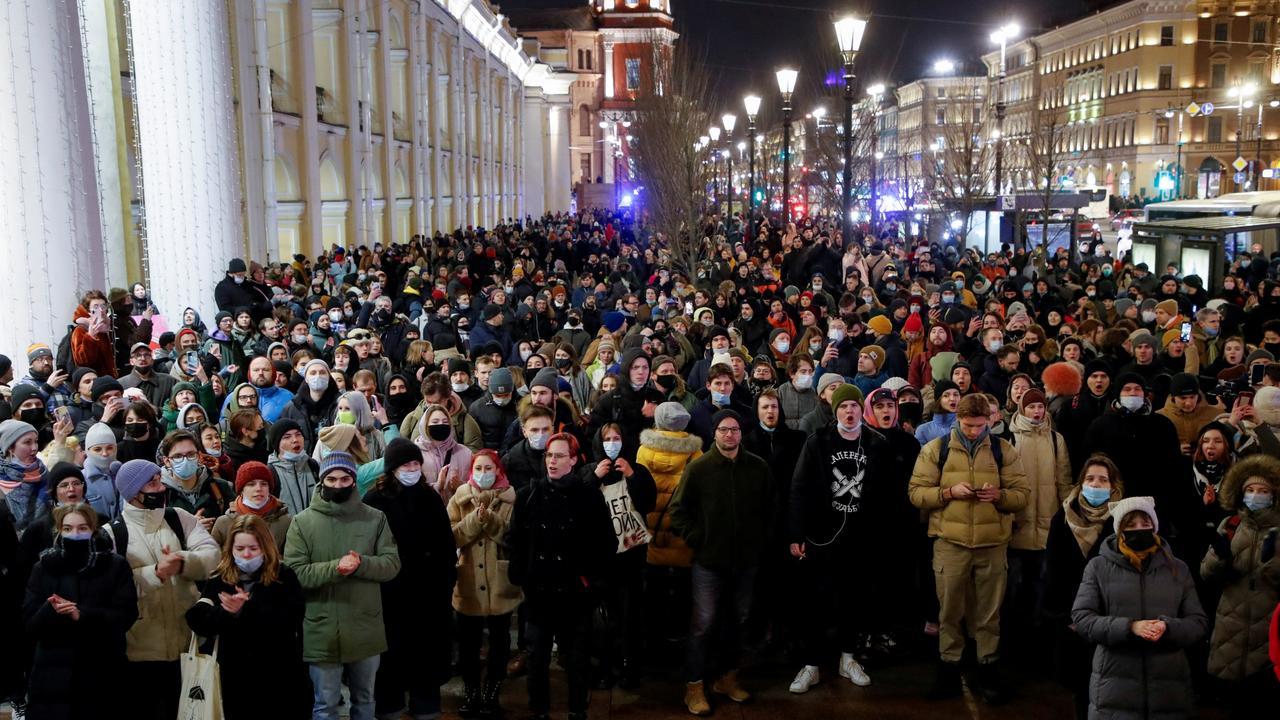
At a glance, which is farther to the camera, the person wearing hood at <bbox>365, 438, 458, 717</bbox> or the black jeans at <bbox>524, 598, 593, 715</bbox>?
the black jeans at <bbox>524, 598, 593, 715</bbox>

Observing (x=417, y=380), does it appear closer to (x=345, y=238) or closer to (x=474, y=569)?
(x=474, y=569)

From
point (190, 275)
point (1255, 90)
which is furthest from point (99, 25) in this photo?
point (1255, 90)

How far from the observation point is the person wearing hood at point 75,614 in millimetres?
5781

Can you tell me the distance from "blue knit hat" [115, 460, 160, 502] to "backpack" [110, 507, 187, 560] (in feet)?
0.54

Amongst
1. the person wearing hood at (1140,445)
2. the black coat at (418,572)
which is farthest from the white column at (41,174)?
the person wearing hood at (1140,445)

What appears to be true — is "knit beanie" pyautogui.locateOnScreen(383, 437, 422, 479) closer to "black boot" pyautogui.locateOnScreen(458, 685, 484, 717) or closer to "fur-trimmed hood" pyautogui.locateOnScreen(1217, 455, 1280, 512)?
"black boot" pyautogui.locateOnScreen(458, 685, 484, 717)

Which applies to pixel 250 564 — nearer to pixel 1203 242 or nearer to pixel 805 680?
pixel 805 680

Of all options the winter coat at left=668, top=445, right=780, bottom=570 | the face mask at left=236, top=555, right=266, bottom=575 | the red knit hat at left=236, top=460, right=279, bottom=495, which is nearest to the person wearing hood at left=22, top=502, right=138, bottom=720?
the face mask at left=236, top=555, right=266, bottom=575

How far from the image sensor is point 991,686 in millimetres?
7520

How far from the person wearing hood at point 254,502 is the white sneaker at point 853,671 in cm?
362

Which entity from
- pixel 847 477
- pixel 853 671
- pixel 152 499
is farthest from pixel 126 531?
pixel 853 671

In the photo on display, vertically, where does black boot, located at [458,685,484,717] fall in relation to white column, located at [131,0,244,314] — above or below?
below

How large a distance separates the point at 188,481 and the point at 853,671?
4.24 metres

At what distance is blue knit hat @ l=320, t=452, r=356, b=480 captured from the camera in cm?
639
